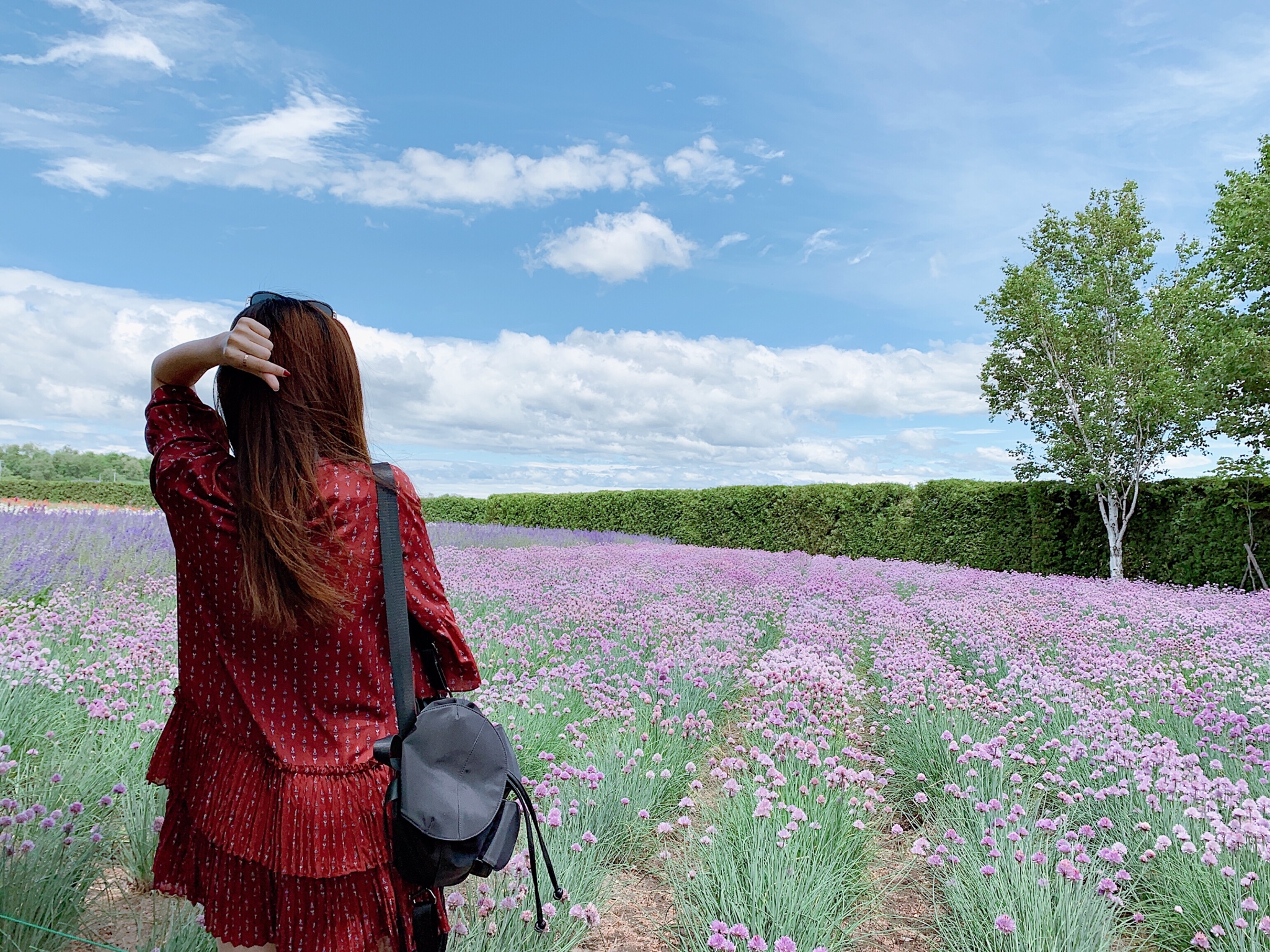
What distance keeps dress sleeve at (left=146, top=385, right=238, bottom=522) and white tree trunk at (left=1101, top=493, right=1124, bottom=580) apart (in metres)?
14.8

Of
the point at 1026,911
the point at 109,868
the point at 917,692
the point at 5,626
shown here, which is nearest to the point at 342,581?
the point at 109,868

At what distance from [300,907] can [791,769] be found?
2.46 metres

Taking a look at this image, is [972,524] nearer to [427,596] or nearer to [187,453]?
[427,596]

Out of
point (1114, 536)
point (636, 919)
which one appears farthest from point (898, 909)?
point (1114, 536)

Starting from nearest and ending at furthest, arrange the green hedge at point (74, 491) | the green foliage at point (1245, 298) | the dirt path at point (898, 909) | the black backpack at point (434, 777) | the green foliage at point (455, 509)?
1. the black backpack at point (434, 777)
2. the dirt path at point (898, 909)
3. the green foliage at point (1245, 298)
4. the green foliage at point (455, 509)
5. the green hedge at point (74, 491)

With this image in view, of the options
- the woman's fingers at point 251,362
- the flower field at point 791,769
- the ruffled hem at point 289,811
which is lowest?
the flower field at point 791,769

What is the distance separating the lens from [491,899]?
2.43m

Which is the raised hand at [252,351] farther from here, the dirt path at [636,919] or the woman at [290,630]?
the dirt path at [636,919]

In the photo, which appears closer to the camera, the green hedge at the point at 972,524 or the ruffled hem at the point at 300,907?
the ruffled hem at the point at 300,907

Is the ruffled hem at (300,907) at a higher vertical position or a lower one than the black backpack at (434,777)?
lower

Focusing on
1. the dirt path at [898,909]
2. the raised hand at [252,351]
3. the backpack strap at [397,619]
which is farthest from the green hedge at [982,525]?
the raised hand at [252,351]

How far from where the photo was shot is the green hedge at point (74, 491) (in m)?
34.0

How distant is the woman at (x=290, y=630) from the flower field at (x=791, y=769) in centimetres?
88

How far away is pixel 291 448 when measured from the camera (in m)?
1.57
